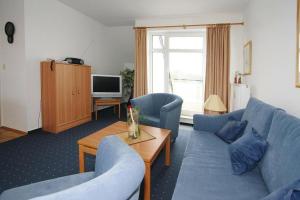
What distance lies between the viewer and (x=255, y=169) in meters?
1.81

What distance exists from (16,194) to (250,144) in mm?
1775

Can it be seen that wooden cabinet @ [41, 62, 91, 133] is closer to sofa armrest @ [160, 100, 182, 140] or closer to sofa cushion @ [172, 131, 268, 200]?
sofa armrest @ [160, 100, 182, 140]

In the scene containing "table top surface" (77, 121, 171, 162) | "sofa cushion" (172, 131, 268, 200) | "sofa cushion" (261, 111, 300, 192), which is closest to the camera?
"sofa cushion" (261, 111, 300, 192)

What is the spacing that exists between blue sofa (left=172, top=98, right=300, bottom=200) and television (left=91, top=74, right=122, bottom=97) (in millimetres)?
3550

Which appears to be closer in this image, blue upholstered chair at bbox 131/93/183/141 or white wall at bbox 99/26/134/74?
blue upholstered chair at bbox 131/93/183/141

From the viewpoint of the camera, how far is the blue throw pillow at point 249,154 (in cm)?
170

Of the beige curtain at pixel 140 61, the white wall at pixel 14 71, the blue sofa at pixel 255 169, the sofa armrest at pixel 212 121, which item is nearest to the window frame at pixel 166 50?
the beige curtain at pixel 140 61

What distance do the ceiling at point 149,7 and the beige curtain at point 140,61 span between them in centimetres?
42

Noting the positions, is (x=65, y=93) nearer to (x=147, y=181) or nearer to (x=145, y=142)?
(x=145, y=142)

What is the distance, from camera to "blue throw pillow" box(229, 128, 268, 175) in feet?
5.56

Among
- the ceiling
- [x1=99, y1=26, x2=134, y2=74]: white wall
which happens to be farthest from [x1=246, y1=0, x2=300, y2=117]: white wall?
[x1=99, y1=26, x2=134, y2=74]: white wall

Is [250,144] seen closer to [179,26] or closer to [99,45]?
[179,26]

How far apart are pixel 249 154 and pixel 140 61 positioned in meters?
3.81

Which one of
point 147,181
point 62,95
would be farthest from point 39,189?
point 62,95
